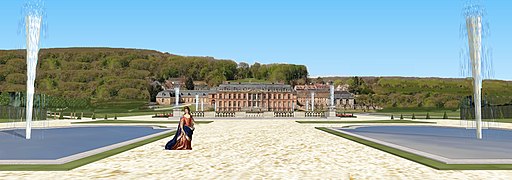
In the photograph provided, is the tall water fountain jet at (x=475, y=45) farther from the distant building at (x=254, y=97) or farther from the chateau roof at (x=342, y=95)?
the chateau roof at (x=342, y=95)

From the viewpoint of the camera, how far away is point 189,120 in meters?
16.7

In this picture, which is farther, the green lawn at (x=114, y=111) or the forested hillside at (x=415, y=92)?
the forested hillside at (x=415, y=92)

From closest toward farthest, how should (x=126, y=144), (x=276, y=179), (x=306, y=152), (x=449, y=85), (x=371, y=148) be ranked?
(x=276, y=179)
(x=306, y=152)
(x=371, y=148)
(x=126, y=144)
(x=449, y=85)

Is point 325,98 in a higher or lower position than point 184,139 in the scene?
higher

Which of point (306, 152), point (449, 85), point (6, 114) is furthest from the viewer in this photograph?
point (449, 85)

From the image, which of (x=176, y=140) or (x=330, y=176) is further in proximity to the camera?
(x=176, y=140)

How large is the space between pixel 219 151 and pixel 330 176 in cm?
622

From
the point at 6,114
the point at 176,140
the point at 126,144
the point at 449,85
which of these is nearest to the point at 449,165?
the point at 176,140

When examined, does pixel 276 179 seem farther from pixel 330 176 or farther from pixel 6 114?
pixel 6 114

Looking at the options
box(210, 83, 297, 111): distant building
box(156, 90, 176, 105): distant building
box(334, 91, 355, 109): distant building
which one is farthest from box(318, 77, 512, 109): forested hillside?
box(156, 90, 176, 105): distant building

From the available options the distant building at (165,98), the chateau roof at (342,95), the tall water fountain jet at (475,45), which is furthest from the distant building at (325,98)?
the tall water fountain jet at (475,45)

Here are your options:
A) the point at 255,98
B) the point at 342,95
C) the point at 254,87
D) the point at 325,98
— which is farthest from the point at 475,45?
the point at 325,98

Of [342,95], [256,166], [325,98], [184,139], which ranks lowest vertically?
[256,166]

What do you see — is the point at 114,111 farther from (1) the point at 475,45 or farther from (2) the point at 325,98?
(2) the point at 325,98
